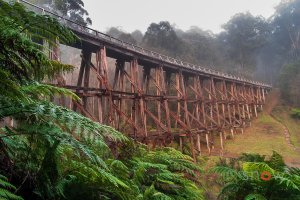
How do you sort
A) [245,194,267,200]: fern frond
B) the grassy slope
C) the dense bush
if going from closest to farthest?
1. the dense bush
2. [245,194,267,200]: fern frond
3. the grassy slope

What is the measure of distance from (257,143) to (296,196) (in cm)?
2270

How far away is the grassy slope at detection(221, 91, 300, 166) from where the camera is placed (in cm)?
2272

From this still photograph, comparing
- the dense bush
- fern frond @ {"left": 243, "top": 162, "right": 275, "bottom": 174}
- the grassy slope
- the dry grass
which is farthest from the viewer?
the grassy slope

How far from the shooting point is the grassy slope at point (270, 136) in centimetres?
2272

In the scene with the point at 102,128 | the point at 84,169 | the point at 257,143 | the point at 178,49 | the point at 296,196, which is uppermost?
the point at 178,49

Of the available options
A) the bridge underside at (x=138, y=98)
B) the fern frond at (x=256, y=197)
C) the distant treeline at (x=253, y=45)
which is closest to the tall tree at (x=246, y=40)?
the distant treeline at (x=253, y=45)

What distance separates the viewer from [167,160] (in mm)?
4645

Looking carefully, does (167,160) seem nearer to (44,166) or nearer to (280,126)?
(44,166)

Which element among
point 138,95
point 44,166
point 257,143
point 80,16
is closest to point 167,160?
point 44,166

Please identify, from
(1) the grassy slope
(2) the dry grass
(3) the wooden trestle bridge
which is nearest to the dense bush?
(3) the wooden trestle bridge

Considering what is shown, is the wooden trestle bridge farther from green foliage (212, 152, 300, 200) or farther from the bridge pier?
green foliage (212, 152, 300, 200)

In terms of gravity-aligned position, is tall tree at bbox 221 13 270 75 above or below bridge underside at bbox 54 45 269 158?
above

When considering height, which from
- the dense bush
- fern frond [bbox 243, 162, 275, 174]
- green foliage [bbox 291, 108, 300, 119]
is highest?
the dense bush

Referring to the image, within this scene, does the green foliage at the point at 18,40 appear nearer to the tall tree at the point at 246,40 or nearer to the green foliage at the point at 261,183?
the green foliage at the point at 261,183
